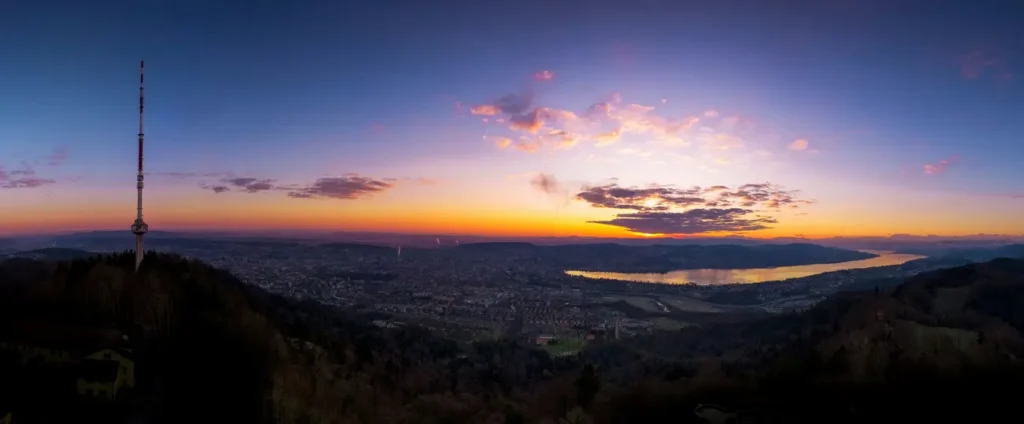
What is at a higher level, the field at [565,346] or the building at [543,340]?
the building at [543,340]

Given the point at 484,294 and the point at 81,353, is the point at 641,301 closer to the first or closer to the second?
the point at 484,294

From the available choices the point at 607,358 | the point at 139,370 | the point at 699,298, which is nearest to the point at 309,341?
the point at 139,370

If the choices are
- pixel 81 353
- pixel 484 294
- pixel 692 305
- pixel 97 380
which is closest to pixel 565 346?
pixel 484 294

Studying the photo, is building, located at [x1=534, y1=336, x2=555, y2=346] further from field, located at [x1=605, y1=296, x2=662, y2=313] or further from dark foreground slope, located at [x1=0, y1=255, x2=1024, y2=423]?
field, located at [x1=605, y1=296, x2=662, y2=313]

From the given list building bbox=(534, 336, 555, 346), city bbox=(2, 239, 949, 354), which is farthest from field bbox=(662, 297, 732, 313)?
building bbox=(534, 336, 555, 346)

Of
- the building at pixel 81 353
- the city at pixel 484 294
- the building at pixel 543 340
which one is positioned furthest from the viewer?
the city at pixel 484 294

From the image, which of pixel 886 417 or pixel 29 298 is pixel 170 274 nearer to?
pixel 29 298

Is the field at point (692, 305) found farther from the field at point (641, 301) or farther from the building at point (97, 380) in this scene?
the building at point (97, 380)

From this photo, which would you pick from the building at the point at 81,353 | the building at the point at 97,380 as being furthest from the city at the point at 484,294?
the building at the point at 97,380
